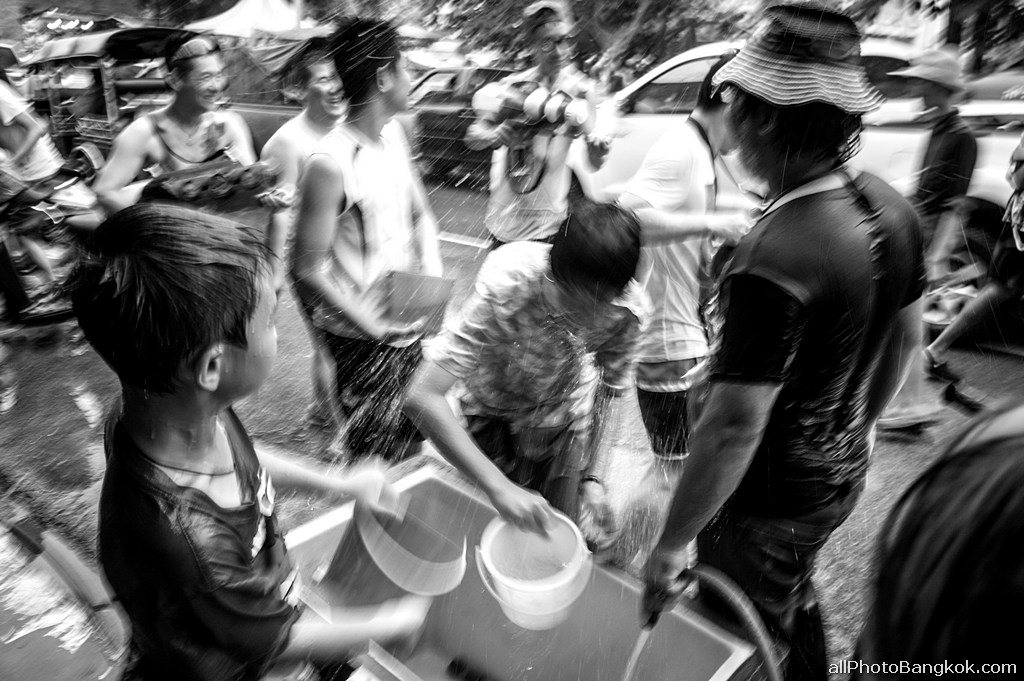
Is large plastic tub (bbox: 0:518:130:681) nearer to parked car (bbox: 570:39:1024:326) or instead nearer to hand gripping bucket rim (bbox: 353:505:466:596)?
hand gripping bucket rim (bbox: 353:505:466:596)

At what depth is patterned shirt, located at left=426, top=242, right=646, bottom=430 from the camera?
192cm

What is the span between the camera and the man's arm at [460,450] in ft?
5.75

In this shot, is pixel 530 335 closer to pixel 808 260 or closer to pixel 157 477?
pixel 808 260

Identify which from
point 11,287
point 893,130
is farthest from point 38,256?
point 893,130

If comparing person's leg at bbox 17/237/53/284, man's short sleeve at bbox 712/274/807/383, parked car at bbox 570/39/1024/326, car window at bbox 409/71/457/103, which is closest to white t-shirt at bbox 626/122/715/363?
parked car at bbox 570/39/1024/326

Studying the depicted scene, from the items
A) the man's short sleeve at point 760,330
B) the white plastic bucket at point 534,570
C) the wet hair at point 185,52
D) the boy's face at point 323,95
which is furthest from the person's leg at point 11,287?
the man's short sleeve at point 760,330

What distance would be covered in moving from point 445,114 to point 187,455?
375 inches

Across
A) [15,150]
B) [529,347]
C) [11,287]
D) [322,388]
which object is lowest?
[11,287]

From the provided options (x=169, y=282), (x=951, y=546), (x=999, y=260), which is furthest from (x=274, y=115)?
(x=951, y=546)

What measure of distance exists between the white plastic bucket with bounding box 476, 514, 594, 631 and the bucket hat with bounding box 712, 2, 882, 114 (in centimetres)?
110

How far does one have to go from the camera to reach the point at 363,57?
2549mm

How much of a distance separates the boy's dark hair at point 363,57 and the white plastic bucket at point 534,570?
1.57 m

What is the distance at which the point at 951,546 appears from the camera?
0.71 metres

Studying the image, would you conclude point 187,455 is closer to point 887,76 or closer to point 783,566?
point 783,566
